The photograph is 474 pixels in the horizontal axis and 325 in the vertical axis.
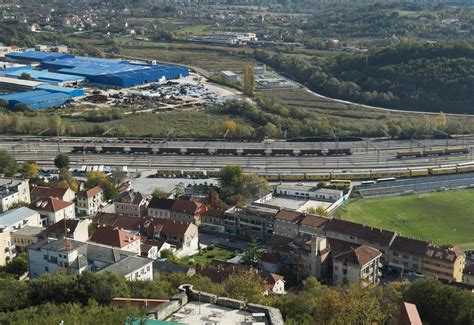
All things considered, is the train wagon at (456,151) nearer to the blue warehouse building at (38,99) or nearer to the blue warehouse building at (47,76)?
the blue warehouse building at (38,99)

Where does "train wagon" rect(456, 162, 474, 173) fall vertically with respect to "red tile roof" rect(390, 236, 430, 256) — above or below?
below

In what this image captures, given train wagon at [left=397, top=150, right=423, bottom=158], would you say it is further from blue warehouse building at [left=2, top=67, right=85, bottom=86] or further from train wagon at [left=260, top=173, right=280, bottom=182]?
blue warehouse building at [left=2, top=67, right=85, bottom=86]

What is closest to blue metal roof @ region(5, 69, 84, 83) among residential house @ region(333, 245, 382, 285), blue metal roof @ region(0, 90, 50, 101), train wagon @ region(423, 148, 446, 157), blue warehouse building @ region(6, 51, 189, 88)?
blue warehouse building @ region(6, 51, 189, 88)

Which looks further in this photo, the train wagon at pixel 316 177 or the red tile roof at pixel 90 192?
the train wagon at pixel 316 177

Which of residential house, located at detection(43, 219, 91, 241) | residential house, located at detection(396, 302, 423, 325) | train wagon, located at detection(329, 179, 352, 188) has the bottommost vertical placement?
train wagon, located at detection(329, 179, 352, 188)

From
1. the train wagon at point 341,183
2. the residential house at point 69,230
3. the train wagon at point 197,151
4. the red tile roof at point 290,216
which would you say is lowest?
the train wagon at point 341,183

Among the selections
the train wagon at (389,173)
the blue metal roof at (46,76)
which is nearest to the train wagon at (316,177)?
the train wagon at (389,173)
